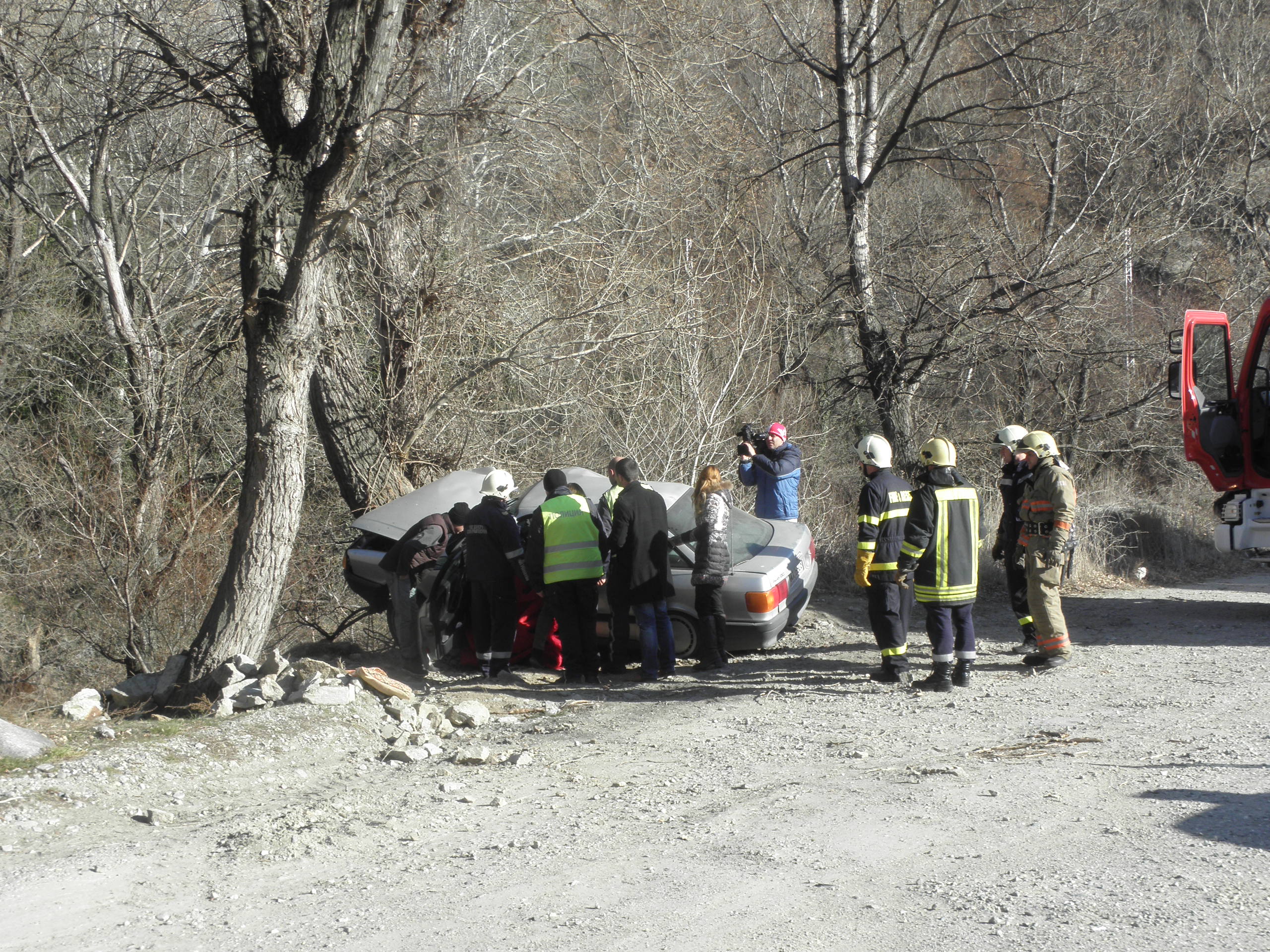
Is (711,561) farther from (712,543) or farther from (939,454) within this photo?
(939,454)

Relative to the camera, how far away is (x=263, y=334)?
7.81m

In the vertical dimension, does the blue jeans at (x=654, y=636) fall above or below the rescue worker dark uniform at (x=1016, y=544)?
below

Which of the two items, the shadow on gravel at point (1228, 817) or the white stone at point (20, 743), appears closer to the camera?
the shadow on gravel at point (1228, 817)

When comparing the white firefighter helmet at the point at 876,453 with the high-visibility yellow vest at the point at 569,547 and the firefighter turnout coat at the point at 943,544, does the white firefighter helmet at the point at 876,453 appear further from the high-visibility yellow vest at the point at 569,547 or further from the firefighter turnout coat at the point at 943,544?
the high-visibility yellow vest at the point at 569,547

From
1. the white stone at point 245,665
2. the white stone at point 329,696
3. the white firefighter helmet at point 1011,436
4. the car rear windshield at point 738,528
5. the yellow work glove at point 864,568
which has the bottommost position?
the white stone at point 329,696

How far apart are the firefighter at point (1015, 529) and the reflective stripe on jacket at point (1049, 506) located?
485mm

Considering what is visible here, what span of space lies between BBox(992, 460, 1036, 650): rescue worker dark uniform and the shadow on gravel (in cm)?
374

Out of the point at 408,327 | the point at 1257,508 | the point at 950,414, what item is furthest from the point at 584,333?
the point at 1257,508

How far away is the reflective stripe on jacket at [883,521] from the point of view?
7648 mm

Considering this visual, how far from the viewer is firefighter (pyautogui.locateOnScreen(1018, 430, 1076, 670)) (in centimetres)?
798

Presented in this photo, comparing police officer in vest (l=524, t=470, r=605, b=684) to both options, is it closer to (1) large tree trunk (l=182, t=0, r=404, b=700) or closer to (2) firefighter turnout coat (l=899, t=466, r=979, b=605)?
(1) large tree trunk (l=182, t=0, r=404, b=700)

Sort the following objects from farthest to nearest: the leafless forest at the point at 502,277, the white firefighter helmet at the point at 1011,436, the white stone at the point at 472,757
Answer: the white firefighter helmet at the point at 1011,436 → the leafless forest at the point at 502,277 → the white stone at the point at 472,757

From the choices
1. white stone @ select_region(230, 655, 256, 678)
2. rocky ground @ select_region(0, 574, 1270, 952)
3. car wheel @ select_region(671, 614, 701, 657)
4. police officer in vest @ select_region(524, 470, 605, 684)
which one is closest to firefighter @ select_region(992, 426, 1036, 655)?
rocky ground @ select_region(0, 574, 1270, 952)

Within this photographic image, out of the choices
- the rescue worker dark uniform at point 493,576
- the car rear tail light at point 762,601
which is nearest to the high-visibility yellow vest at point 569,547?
the rescue worker dark uniform at point 493,576
